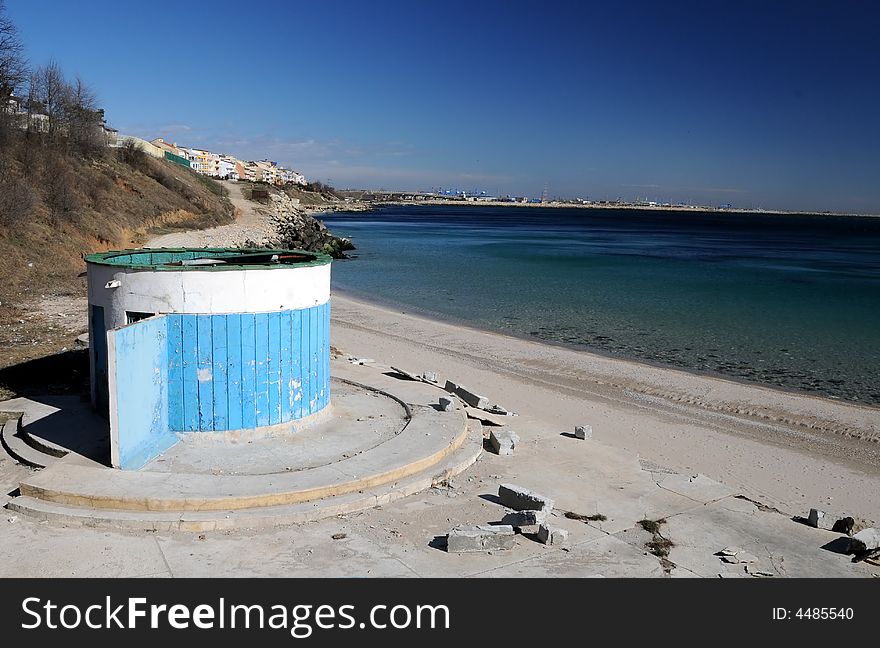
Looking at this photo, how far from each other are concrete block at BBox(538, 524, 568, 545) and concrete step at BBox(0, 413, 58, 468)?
608 centimetres

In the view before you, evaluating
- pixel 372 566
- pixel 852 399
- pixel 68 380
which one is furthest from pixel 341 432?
pixel 852 399

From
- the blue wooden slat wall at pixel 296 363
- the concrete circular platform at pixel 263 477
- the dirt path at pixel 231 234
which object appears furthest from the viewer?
the dirt path at pixel 231 234

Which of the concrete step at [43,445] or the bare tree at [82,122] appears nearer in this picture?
the concrete step at [43,445]

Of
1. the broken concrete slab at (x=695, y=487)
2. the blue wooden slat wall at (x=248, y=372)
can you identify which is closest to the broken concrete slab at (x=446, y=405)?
the blue wooden slat wall at (x=248, y=372)

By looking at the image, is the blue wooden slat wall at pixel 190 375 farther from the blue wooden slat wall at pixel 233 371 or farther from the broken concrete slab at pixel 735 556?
the broken concrete slab at pixel 735 556

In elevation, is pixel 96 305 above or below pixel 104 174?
below

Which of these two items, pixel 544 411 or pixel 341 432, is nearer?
pixel 341 432

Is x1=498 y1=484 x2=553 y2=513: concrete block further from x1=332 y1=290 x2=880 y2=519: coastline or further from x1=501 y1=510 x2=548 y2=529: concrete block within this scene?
x1=332 y1=290 x2=880 y2=519: coastline

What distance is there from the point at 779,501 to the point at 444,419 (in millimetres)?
5242

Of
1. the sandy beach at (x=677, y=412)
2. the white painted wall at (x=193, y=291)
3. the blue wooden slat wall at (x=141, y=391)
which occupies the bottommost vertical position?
the sandy beach at (x=677, y=412)

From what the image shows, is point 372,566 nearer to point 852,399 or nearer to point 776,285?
point 852,399

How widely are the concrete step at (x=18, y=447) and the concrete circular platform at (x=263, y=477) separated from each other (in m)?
0.47

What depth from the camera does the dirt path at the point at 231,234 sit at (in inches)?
1462

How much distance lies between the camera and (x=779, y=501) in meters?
10.5
